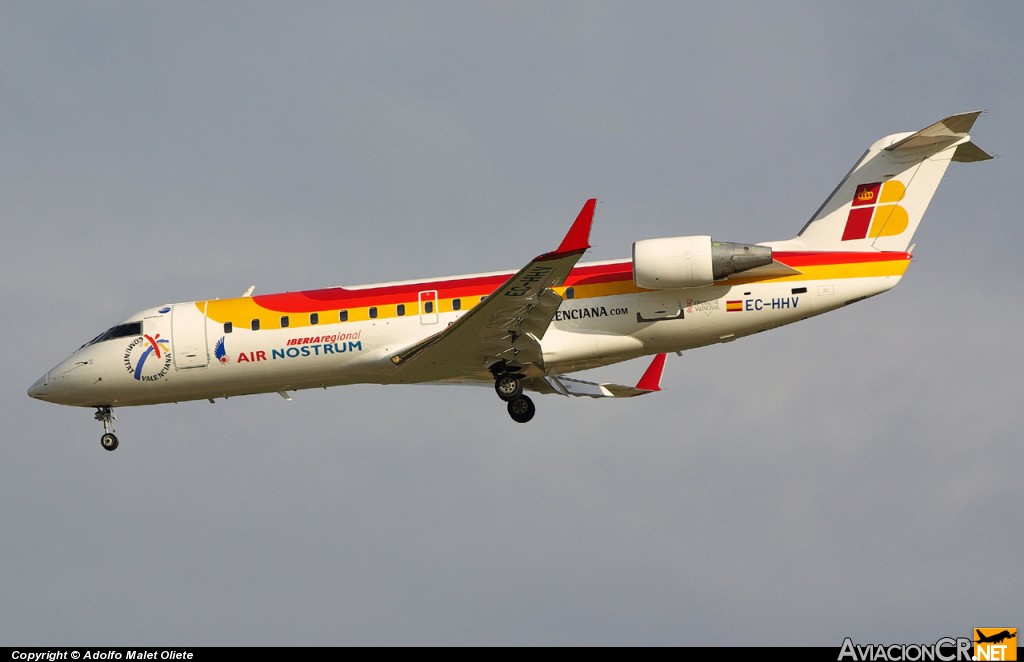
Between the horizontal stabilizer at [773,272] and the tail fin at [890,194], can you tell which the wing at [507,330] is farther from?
the tail fin at [890,194]

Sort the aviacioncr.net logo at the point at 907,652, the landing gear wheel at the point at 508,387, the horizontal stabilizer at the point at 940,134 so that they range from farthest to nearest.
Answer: the landing gear wheel at the point at 508,387 → the horizontal stabilizer at the point at 940,134 → the aviacioncr.net logo at the point at 907,652

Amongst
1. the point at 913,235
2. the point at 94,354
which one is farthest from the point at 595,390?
the point at 94,354

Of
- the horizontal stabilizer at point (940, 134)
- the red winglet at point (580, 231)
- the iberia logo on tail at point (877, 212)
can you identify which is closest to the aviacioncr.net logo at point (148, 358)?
the red winglet at point (580, 231)

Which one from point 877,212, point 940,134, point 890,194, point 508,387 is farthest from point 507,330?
point 940,134

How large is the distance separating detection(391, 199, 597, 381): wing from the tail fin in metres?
5.44

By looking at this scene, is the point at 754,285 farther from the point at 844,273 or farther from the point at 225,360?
the point at 225,360

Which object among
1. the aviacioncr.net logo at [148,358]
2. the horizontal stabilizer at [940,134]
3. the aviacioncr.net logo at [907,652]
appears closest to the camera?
the aviacioncr.net logo at [907,652]

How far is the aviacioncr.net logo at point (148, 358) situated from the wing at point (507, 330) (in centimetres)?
523

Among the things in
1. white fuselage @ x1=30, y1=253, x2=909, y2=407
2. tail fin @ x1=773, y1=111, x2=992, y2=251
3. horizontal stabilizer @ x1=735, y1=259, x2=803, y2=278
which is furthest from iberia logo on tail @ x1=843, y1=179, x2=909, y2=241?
horizontal stabilizer @ x1=735, y1=259, x2=803, y2=278


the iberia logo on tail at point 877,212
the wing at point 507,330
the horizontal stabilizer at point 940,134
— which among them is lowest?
the wing at point 507,330

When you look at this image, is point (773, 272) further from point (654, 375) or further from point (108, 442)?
point (108, 442)

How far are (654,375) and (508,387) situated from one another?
4.57 metres

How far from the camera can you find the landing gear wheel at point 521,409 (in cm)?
2892

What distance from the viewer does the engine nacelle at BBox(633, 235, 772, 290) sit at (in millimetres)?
27062
